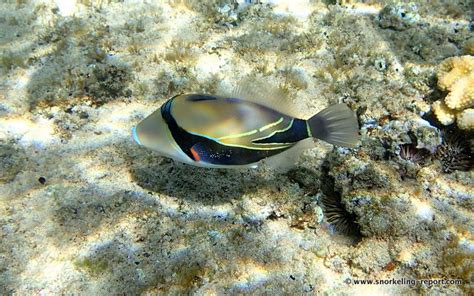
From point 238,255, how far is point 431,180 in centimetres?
204

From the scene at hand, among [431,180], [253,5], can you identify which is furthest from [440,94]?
[253,5]

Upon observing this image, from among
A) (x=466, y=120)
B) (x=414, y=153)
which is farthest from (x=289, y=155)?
(x=466, y=120)

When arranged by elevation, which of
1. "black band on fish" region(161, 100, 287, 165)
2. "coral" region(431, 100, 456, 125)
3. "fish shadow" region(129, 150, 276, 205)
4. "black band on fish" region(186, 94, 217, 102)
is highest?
"black band on fish" region(186, 94, 217, 102)

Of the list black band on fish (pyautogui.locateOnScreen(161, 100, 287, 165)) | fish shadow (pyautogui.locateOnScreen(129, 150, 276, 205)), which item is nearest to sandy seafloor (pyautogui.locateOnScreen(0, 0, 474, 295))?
fish shadow (pyautogui.locateOnScreen(129, 150, 276, 205))

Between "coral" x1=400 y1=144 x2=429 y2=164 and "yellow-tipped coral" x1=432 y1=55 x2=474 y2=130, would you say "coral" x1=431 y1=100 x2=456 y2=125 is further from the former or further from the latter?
"coral" x1=400 y1=144 x2=429 y2=164

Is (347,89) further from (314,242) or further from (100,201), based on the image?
(100,201)

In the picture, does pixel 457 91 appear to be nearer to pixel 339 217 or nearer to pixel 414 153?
pixel 414 153

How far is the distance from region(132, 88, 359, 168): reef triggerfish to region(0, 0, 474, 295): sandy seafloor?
1.02 ft

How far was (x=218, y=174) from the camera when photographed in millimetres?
3797

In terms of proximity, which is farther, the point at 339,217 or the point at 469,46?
the point at 469,46

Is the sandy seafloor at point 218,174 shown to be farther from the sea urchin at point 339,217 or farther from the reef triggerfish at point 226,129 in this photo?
the reef triggerfish at point 226,129

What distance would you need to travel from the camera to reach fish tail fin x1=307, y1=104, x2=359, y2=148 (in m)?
2.71

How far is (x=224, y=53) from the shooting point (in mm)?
5176

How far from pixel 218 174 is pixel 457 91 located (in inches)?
119
